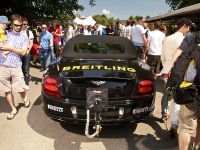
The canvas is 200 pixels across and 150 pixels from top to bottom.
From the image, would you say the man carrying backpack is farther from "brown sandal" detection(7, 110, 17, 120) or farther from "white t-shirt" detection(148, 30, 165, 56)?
"white t-shirt" detection(148, 30, 165, 56)

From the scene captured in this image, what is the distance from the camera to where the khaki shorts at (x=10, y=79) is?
18.5 ft

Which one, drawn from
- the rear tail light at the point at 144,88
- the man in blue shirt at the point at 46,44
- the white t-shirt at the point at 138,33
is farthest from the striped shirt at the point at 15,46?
the white t-shirt at the point at 138,33

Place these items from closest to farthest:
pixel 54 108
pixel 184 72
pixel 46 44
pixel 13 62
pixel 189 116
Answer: pixel 184 72, pixel 189 116, pixel 54 108, pixel 13 62, pixel 46 44

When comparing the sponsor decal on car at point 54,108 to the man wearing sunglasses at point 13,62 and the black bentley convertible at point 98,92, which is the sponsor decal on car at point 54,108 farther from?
the man wearing sunglasses at point 13,62

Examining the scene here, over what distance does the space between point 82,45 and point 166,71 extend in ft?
5.19

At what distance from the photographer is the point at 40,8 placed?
658 inches

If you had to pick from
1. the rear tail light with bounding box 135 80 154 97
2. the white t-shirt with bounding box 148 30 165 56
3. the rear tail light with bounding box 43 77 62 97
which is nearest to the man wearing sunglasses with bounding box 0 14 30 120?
the rear tail light with bounding box 43 77 62 97

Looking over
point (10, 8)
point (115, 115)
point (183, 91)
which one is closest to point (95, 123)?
point (115, 115)

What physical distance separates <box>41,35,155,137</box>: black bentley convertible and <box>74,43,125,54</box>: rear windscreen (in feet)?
2.62

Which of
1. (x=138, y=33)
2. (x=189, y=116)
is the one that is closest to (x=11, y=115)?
(x=189, y=116)

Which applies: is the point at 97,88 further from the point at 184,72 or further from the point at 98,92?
the point at 184,72

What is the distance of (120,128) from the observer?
5223mm

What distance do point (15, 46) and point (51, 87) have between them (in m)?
1.51

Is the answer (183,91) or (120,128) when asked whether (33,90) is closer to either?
(120,128)
